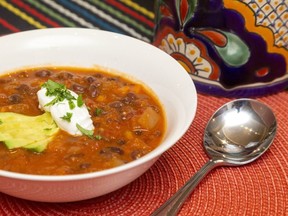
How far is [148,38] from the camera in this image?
2.62m

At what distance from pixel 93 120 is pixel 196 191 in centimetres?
39

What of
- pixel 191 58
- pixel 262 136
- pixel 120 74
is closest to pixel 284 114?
pixel 262 136

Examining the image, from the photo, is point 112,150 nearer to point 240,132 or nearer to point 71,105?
point 71,105

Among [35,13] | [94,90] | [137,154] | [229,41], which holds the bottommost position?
[35,13]

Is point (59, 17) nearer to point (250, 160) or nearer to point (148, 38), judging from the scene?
point (148, 38)

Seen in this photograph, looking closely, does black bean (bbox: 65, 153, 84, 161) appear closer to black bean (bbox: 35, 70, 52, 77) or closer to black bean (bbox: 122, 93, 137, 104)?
black bean (bbox: 122, 93, 137, 104)

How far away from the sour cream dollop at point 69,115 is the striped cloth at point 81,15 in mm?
993

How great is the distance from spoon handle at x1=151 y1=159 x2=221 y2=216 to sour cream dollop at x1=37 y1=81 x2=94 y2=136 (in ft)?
1.07

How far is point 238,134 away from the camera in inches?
74.2

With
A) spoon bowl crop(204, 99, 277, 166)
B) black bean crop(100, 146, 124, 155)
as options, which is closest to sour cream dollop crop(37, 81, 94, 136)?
black bean crop(100, 146, 124, 155)

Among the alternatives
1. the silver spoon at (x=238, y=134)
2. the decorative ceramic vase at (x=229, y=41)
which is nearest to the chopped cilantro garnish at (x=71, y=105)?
the silver spoon at (x=238, y=134)

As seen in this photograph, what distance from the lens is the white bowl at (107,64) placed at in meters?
1.45

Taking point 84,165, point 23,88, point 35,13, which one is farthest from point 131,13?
point 84,165

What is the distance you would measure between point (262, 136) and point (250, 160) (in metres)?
0.12
